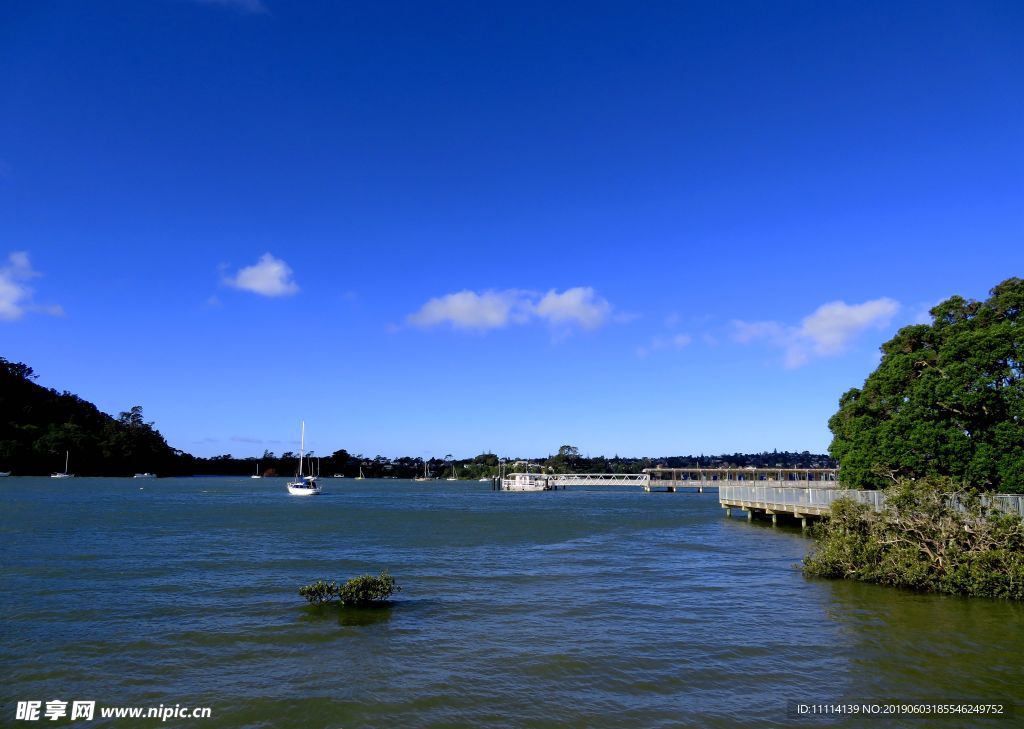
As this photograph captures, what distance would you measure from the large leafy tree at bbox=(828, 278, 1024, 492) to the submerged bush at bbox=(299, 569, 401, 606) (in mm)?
22523

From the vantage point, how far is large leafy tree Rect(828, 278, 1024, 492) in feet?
90.1

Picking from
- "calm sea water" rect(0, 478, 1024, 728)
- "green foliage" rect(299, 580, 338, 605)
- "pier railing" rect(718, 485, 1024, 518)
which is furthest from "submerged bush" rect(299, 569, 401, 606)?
"pier railing" rect(718, 485, 1024, 518)

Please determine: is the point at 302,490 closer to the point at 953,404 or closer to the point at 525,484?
the point at 525,484

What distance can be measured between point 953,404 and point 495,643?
24463mm

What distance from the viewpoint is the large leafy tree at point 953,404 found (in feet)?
90.1

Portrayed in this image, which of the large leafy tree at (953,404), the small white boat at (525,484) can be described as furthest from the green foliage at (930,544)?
the small white boat at (525,484)

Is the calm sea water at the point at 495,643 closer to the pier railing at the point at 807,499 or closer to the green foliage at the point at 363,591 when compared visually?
the green foliage at the point at 363,591

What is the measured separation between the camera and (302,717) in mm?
11562

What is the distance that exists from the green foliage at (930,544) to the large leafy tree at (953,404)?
5.98m

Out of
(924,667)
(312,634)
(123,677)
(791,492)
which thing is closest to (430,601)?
(312,634)

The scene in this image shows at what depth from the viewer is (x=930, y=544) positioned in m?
22.1

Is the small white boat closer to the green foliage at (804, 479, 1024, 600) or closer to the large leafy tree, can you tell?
Result: the large leafy tree

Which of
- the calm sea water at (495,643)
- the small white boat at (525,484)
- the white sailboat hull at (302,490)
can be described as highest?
the calm sea water at (495,643)

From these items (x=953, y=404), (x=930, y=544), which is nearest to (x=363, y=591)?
(x=930, y=544)
